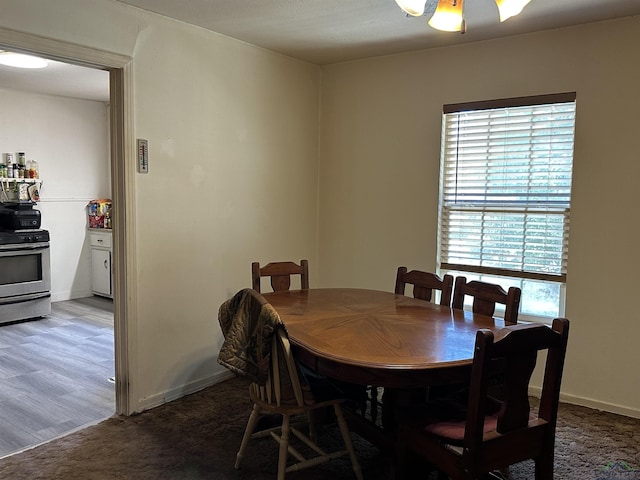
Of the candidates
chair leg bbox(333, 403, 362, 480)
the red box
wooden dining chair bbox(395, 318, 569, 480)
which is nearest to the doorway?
chair leg bbox(333, 403, 362, 480)

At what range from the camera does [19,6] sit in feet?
7.92

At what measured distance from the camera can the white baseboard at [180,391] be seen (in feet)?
10.2

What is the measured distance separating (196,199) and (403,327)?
67.1 inches

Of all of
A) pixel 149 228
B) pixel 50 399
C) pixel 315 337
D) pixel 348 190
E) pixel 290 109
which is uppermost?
pixel 290 109

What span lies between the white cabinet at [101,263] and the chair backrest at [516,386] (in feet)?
17.3

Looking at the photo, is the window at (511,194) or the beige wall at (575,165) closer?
the beige wall at (575,165)

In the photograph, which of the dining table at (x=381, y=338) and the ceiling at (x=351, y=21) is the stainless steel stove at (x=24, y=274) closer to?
the ceiling at (x=351, y=21)

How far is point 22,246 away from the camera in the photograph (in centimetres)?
514

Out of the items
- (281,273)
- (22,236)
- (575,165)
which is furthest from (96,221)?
(575,165)

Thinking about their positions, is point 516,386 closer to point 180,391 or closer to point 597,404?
point 597,404

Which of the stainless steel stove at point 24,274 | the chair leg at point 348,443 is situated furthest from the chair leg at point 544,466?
the stainless steel stove at point 24,274

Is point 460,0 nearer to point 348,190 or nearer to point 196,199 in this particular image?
point 196,199

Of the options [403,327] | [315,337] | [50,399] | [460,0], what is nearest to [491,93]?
[460,0]

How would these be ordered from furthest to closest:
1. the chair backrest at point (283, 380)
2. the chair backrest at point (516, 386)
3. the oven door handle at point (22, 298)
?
the oven door handle at point (22, 298), the chair backrest at point (283, 380), the chair backrest at point (516, 386)
